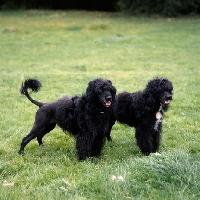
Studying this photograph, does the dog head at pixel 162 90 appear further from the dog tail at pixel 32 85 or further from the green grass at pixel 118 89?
the dog tail at pixel 32 85

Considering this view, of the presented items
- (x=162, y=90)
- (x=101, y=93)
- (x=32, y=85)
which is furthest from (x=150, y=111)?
(x=32, y=85)

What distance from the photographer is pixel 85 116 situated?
18.9 ft

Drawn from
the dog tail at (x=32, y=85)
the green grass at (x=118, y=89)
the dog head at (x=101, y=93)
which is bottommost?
the green grass at (x=118, y=89)

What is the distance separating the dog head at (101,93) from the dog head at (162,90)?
706 millimetres

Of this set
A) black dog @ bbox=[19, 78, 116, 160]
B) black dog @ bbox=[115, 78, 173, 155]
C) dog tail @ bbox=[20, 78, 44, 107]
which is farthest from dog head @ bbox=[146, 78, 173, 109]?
dog tail @ bbox=[20, 78, 44, 107]

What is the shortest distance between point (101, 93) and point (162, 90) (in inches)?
39.9

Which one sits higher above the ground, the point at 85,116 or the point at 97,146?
the point at 85,116

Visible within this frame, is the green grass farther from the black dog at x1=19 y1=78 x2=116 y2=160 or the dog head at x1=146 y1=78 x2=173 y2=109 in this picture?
the dog head at x1=146 y1=78 x2=173 y2=109

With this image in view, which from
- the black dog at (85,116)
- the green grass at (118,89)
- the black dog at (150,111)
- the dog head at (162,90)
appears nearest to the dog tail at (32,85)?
the black dog at (85,116)

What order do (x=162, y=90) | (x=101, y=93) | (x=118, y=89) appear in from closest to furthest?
(x=101, y=93), (x=162, y=90), (x=118, y=89)

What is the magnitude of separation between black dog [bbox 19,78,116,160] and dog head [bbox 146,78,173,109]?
0.69 meters

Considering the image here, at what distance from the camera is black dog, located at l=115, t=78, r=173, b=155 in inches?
228

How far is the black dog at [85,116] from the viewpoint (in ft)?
18.2

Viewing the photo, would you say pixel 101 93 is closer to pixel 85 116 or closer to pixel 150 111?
pixel 85 116
